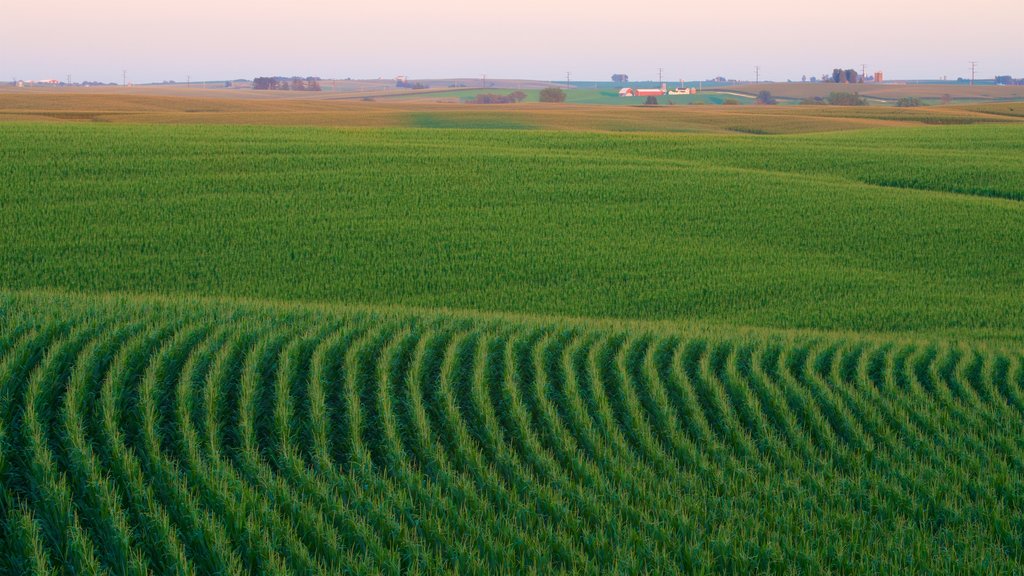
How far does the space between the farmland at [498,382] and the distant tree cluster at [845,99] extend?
7248cm

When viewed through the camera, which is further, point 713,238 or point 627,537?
point 713,238

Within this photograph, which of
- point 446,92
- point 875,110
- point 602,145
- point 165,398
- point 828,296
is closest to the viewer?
point 165,398

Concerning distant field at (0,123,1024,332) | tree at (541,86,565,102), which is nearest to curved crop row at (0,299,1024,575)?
distant field at (0,123,1024,332)

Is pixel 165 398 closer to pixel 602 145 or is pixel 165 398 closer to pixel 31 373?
pixel 31 373

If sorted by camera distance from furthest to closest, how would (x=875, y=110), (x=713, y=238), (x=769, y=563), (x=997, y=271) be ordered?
(x=875, y=110) → (x=713, y=238) → (x=997, y=271) → (x=769, y=563)

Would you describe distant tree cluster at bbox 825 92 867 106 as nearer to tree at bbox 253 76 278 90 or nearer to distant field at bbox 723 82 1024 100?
distant field at bbox 723 82 1024 100

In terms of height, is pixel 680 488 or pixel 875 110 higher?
pixel 875 110

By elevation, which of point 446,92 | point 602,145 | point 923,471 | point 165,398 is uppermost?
point 446,92

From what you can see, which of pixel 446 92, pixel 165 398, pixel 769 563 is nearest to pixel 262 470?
pixel 165 398

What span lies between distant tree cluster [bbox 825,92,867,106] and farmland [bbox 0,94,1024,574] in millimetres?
72482

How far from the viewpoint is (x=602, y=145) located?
29.0 meters

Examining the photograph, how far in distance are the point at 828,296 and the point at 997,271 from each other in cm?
427

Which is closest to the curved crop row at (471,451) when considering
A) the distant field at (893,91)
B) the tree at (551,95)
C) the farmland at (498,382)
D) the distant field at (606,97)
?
the farmland at (498,382)

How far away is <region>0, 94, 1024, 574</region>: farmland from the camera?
573cm
